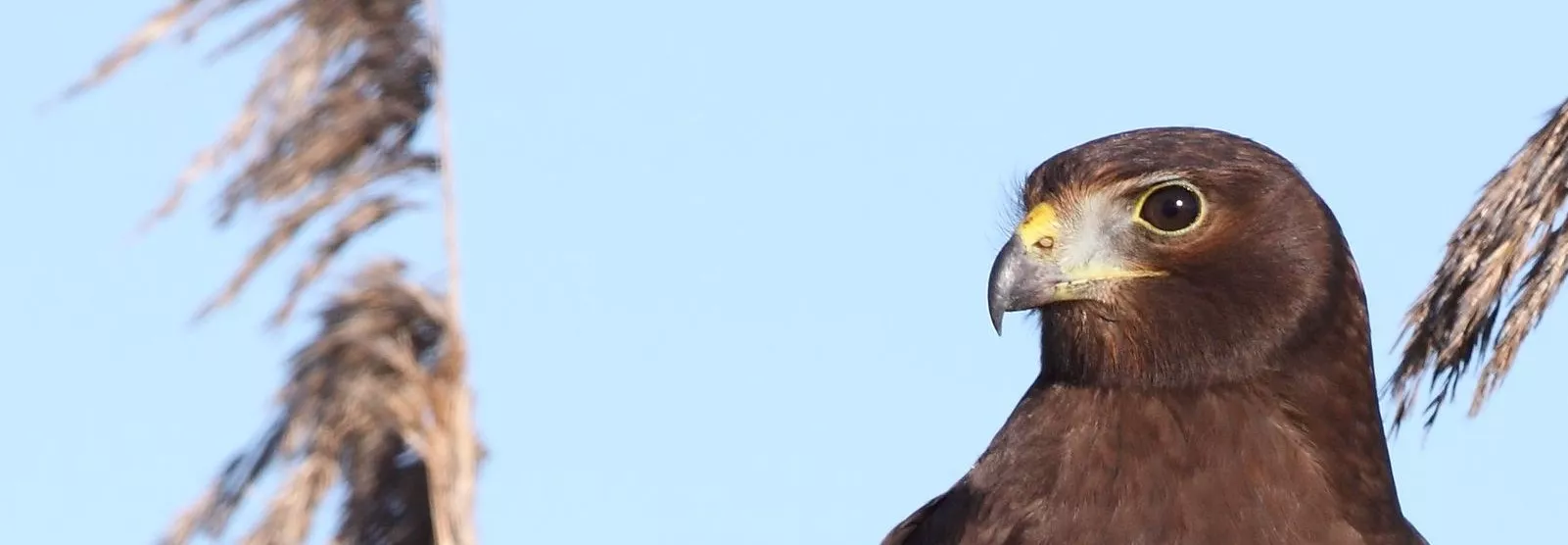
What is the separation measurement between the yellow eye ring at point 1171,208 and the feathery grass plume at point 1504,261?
0.66m

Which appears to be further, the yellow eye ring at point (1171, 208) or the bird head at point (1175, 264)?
the yellow eye ring at point (1171, 208)

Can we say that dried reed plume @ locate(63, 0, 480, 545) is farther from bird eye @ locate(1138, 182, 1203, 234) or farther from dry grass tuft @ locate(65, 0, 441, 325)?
bird eye @ locate(1138, 182, 1203, 234)

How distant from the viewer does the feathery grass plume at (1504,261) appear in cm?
363

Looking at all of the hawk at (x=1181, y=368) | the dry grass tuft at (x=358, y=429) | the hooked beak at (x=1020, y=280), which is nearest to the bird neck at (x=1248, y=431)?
the hawk at (x=1181, y=368)

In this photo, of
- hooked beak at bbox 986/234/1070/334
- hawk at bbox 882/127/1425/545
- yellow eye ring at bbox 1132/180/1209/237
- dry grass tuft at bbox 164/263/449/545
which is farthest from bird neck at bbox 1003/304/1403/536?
dry grass tuft at bbox 164/263/449/545

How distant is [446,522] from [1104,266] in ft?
7.57

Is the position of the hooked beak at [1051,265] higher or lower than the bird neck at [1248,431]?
higher

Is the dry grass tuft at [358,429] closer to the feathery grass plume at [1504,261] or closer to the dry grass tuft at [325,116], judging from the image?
the dry grass tuft at [325,116]

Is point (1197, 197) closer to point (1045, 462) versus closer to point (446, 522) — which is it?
point (1045, 462)

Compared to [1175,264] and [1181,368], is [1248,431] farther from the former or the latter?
[1175,264]

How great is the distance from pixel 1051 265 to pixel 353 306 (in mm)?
2172

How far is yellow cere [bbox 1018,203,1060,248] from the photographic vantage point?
177 inches

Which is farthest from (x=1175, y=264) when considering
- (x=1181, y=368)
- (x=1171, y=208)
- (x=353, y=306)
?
(x=353, y=306)

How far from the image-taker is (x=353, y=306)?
8.77ft
